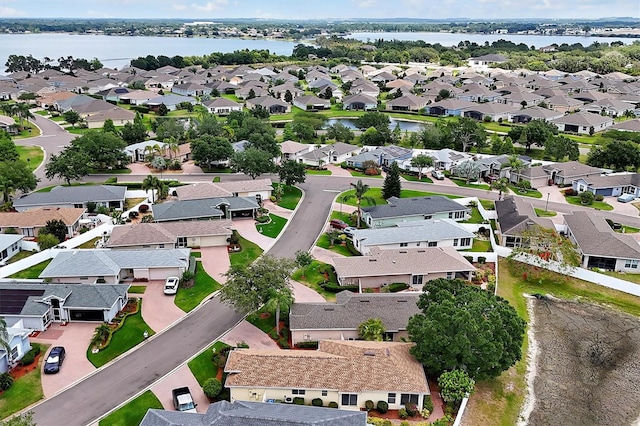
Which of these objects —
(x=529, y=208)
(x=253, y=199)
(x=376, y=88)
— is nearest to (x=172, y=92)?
(x=376, y=88)

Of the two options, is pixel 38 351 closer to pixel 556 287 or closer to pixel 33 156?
pixel 556 287

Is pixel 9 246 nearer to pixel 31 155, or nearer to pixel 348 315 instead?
pixel 348 315

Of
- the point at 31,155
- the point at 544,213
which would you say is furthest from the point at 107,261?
the point at 31,155

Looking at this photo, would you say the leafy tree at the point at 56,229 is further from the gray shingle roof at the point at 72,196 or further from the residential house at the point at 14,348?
the residential house at the point at 14,348

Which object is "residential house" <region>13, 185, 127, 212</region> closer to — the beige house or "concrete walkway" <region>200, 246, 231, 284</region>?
"concrete walkway" <region>200, 246, 231, 284</region>

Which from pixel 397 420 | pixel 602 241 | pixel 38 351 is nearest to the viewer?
pixel 397 420
